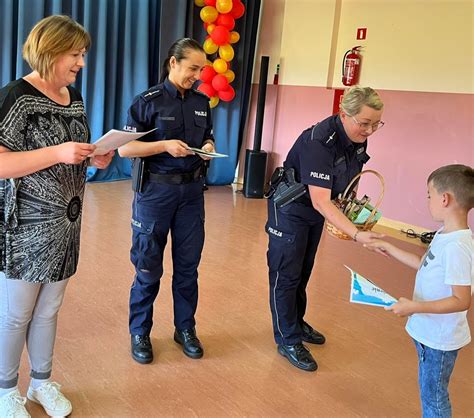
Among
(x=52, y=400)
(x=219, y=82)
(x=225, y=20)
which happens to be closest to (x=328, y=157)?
(x=52, y=400)

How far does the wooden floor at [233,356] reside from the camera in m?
2.06

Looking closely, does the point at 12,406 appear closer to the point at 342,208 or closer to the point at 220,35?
the point at 342,208

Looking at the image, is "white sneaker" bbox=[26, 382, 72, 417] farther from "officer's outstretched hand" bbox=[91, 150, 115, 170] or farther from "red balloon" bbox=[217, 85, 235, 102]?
"red balloon" bbox=[217, 85, 235, 102]

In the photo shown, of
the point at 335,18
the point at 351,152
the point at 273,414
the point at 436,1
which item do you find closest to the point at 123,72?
the point at 335,18

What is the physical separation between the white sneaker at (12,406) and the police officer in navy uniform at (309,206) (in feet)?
3.67

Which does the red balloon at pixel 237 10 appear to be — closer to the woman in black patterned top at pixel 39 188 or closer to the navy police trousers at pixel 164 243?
the navy police trousers at pixel 164 243

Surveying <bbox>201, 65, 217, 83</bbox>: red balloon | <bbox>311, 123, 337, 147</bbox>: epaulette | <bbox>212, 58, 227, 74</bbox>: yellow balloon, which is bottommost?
<bbox>311, 123, 337, 147</bbox>: epaulette

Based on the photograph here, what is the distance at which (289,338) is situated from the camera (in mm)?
2414

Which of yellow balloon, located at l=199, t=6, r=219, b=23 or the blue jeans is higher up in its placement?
yellow balloon, located at l=199, t=6, r=219, b=23

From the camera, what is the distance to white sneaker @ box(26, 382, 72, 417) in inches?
73.5

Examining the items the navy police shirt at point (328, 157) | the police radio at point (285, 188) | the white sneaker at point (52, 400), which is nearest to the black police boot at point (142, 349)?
the white sneaker at point (52, 400)

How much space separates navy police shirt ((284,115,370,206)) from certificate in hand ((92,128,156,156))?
728 millimetres

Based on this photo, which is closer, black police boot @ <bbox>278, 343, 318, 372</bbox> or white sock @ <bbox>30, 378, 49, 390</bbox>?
white sock @ <bbox>30, 378, 49, 390</bbox>

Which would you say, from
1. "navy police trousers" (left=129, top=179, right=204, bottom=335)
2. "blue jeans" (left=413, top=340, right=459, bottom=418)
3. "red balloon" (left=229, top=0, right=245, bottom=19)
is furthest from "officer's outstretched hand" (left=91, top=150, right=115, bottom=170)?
"red balloon" (left=229, top=0, right=245, bottom=19)
